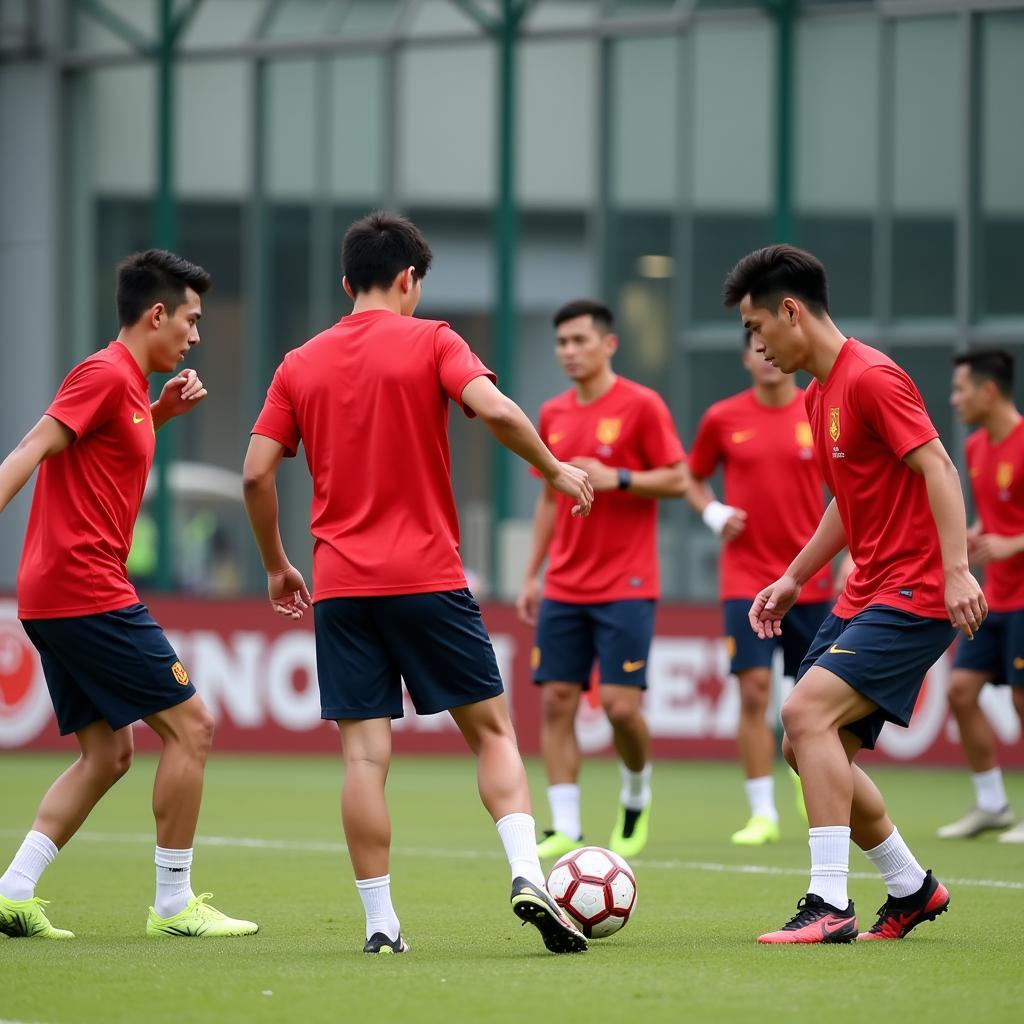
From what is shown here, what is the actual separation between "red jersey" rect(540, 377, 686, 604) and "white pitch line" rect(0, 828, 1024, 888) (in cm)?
138

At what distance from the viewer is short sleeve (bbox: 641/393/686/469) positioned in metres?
9.89

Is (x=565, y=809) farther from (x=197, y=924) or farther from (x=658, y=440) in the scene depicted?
(x=197, y=924)

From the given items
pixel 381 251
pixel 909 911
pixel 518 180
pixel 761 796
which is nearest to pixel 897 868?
pixel 909 911

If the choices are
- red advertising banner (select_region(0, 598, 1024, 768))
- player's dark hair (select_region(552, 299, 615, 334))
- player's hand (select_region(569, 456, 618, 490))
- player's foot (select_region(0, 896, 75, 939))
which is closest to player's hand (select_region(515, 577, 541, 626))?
player's hand (select_region(569, 456, 618, 490))

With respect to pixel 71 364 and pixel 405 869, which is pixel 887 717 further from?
pixel 71 364

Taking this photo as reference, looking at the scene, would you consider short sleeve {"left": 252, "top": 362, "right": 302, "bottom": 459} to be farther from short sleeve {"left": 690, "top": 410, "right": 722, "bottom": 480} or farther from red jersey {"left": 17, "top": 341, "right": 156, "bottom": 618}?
short sleeve {"left": 690, "top": 410, "right": 722, "bottom": 480}

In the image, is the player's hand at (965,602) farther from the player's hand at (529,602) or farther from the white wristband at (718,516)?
the player's hand at (529,602)

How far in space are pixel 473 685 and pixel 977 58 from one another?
43.6ft

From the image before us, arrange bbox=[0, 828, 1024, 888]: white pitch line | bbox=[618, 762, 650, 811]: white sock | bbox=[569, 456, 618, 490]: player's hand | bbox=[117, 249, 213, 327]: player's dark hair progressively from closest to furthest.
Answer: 1. bbox=[117, 249, 213, 327]: player's dark hair
2. bbox=[0, 828, 1024, 888]: white pitch line
3. bbox=[569, 456, 618, 490]: player's hand
4. bbox=[618, 762, 650, 811]: white sock

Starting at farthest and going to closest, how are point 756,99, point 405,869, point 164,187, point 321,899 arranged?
point 164,187 < point 756,99 < point 405,869 < point 321,899

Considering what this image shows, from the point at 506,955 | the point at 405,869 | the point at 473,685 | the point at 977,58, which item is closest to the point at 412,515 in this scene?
the point at 473,685

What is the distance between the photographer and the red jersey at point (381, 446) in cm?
609

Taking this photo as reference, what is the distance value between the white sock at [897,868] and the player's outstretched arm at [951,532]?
35.2 inches

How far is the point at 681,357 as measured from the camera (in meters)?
19.3
